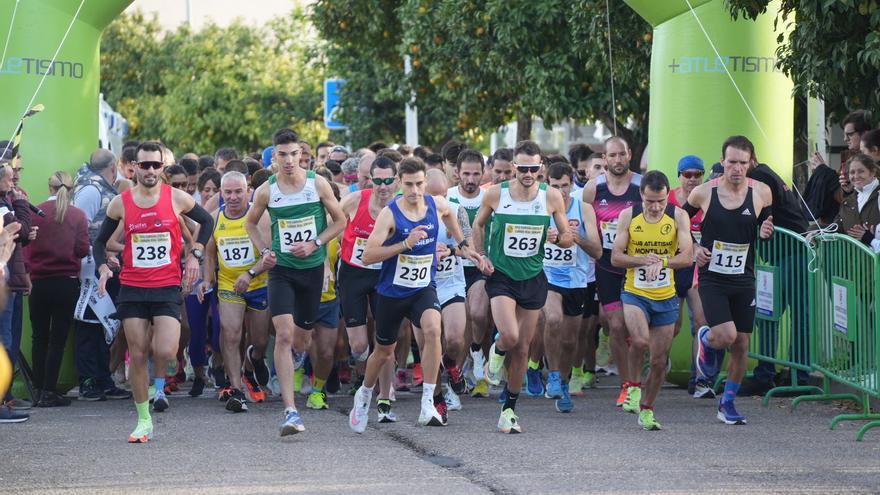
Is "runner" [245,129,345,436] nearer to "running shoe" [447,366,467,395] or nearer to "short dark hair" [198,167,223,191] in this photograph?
"running shoe" [447,366,467,395]

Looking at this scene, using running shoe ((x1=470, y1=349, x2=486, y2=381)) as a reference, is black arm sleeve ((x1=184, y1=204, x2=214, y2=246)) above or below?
above

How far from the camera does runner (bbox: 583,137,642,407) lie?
482 inches

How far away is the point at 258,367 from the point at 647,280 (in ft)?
11.6

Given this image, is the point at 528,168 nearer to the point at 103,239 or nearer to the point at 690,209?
the point at 690,209

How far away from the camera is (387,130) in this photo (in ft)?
116

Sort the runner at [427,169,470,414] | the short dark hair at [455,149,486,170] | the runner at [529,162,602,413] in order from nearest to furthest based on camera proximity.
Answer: the runner at [427,169,470,414], the runner at [529,162,602,413], the short dark hair at [455,149,486,170]

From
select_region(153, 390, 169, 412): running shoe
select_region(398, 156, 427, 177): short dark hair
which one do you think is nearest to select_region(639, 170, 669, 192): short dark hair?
select_region(398, 156, 427, 177): short dark hair

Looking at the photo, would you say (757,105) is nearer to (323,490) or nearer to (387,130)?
(323,490)

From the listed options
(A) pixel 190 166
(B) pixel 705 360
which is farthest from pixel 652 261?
(A) pixel 190 166

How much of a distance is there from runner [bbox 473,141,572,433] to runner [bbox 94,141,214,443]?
2.09 metres

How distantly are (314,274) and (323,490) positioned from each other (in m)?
3.32

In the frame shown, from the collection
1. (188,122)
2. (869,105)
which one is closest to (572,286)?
(869,105)

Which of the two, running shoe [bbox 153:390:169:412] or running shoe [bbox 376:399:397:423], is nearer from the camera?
running shoe [bbox 376:399:397:423]

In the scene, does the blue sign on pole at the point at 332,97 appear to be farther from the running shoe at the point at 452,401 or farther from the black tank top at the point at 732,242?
the black tank top at the point at 732,242
